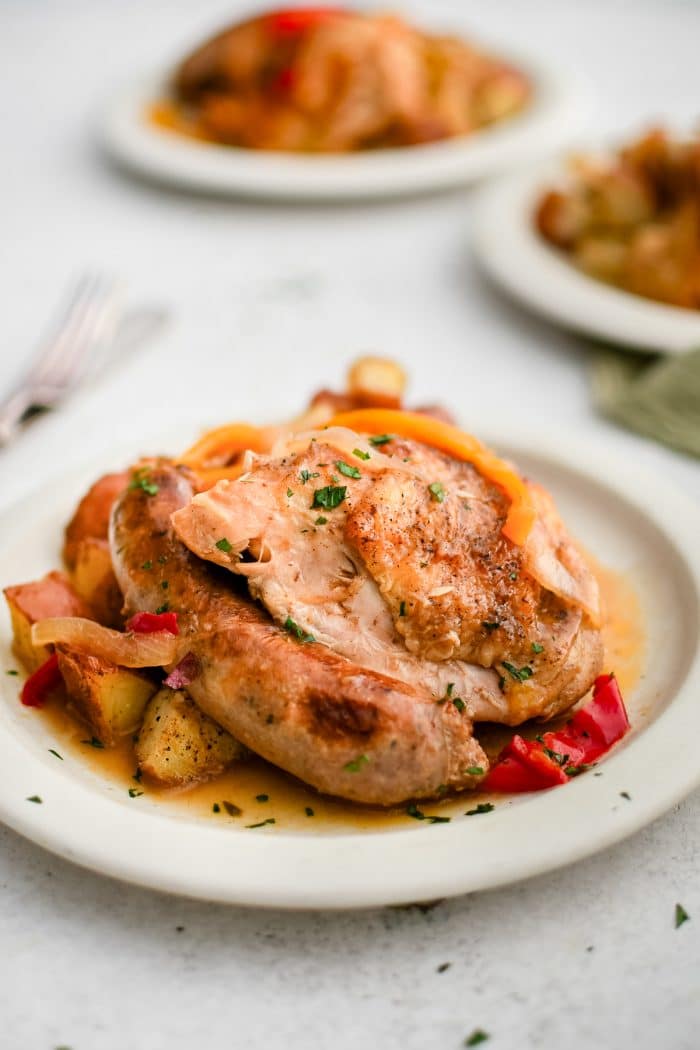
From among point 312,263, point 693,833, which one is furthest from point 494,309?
point 693,833

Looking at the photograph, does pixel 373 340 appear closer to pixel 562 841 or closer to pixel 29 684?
pixel 29 684

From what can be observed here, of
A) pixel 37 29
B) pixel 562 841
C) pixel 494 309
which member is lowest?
pixel 37 29

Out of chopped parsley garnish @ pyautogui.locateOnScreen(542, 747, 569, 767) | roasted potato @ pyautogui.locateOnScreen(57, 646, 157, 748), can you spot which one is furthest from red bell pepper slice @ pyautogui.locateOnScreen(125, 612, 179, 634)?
chopped parsley garnish @ pyautogui.locateOnScreen(542, 747, 569, 767)

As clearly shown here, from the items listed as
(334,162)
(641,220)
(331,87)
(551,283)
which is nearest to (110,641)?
(551,283)

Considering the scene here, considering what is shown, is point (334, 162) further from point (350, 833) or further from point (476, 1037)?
point (476, 1037)

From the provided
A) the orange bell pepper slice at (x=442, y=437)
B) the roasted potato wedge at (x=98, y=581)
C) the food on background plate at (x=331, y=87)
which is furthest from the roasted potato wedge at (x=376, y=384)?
the food on background plate at (x=331, y=87)
